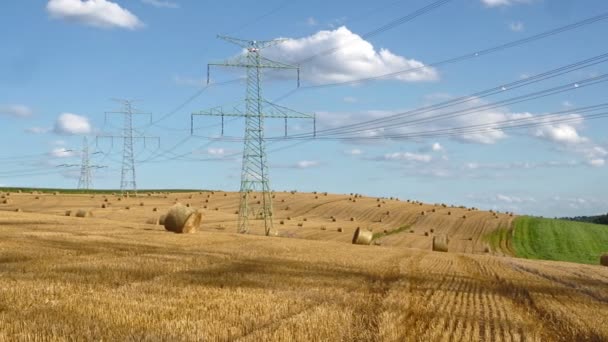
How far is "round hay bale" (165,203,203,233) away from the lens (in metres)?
38.4

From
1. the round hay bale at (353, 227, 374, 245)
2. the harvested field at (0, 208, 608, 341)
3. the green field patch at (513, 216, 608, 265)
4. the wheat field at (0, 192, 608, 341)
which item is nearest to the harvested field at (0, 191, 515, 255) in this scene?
the green field patch at (513, 216, 608, 265)

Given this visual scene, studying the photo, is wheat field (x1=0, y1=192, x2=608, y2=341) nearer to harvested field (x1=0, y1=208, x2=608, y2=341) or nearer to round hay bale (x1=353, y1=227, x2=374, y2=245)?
harvested field (x1=0, y1=208, x2=608, y2=341)

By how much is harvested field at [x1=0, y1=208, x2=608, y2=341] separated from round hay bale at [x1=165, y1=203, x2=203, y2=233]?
15.3 m

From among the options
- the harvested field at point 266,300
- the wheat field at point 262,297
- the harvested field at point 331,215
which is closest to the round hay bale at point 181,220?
the wheat field at point 262,297

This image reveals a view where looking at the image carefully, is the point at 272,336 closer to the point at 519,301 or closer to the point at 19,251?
the point at 519,301

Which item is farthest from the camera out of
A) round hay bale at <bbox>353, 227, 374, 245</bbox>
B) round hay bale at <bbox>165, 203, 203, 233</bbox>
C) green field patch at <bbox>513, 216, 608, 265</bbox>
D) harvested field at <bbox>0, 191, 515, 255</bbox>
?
green field patch at <bbox>513, 216, 608, 265</bbox>

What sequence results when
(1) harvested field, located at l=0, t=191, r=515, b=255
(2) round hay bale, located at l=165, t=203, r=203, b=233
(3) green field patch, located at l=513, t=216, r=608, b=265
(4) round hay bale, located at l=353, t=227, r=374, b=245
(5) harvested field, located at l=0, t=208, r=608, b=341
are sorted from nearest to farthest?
(5) harvested field, located at l=0, t=208, r=608, b=341 < (2) round hay bale, located at l=165, t=203, r=203, b=233 < (4) round hay bale, located at l=353, t=227, r=374, b=245 < (1) harvested field, located at l=0, t=191, r=515, b=255 < (3) green field patch, located at l=513, t=216, r=608, b=265

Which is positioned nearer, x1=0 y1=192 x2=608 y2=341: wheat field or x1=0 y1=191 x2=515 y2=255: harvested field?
x1=0 y1=192 x2=608 y2=341: wheat field

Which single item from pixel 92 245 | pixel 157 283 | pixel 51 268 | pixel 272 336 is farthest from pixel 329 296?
pixel 92 245

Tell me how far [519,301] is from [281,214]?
2631 inches

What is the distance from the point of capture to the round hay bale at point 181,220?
1513 inches

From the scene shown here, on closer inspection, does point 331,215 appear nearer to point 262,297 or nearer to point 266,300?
point 262,297

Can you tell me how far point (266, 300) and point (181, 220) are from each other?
2684 cm

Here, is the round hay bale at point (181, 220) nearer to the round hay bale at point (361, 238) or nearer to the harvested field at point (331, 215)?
the round hay bale at point (361, 238)
